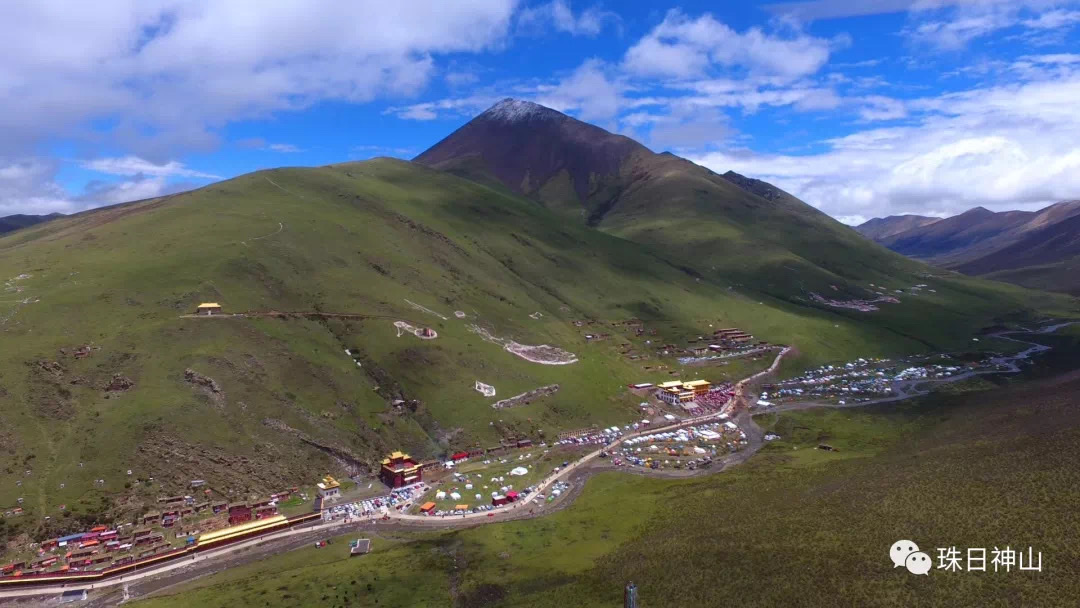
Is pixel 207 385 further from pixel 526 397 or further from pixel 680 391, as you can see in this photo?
pixel 680 391

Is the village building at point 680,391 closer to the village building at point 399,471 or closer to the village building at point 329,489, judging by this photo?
the village building at point 399,471

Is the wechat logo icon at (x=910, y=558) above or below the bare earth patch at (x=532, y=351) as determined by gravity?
below

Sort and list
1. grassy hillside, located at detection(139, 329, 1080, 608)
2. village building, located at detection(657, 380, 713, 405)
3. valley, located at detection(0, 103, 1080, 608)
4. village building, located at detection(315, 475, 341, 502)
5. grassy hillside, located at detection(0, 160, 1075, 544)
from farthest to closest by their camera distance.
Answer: village building, located at detection(657, 380, 713, 405) < village building, located at detection(315, 475, 341, 502) < grassy hillside, located at detection(0, 160, 1075, 544) < valley, located at detection(0, 103, 1080, 608) < grassy hillside, located at detection(139, 329, 1080, 608)

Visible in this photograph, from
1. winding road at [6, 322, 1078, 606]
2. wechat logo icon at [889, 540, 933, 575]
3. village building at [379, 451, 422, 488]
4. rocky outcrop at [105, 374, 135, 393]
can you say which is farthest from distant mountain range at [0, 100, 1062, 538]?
wechat logo icon at [889, 540, 933, 575]

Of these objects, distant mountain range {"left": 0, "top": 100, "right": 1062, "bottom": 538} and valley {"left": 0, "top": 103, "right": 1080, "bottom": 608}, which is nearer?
valley {"left": 0, "top": 103, "right": 1080, "bottom": 608}

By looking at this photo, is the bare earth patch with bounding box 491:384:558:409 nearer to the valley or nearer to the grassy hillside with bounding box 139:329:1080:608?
the valley

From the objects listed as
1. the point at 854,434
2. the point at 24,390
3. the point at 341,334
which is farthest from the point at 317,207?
the point at 854,434

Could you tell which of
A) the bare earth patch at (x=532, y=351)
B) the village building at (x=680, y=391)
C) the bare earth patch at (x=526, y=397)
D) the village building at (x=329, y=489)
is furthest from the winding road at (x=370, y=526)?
the bare earth patch at (x=532, y=351)

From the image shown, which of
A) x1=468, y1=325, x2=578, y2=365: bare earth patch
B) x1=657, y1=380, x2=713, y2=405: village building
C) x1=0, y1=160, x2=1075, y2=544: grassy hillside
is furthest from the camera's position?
x1=468, y1=325, x2=578, y2=365: bare earth patch
